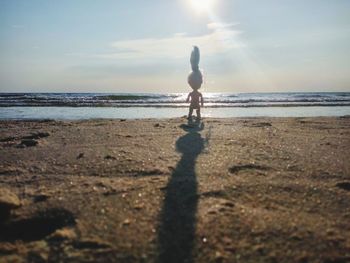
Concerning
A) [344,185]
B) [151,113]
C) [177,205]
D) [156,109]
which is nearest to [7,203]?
[177,205]

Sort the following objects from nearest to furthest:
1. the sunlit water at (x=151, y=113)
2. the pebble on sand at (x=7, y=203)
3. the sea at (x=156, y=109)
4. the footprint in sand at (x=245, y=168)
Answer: the pebble on sand at (x=7, y=203) < the footprint in sand at (x=245, y=168) < the sunlit water at (x=151, y=113) < the sea at (x=156, y=109)

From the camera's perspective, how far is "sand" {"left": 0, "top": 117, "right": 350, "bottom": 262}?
2258mm

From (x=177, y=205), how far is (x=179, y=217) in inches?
8.9

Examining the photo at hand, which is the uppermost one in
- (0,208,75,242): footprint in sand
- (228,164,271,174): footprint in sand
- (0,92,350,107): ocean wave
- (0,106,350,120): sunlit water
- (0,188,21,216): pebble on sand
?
(0,92,350,107): ocean wave

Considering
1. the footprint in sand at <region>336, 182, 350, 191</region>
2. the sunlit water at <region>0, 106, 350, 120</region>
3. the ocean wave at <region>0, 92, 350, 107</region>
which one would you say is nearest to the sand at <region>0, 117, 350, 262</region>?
the footprint in sand at <region>336, 182, 350, 191</region>

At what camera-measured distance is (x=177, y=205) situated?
113 inches

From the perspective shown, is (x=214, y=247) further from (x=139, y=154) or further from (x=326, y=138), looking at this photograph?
(x=326, y=138)

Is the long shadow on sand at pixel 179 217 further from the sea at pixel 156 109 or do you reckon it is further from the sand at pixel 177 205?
the sea at pixel 156 109

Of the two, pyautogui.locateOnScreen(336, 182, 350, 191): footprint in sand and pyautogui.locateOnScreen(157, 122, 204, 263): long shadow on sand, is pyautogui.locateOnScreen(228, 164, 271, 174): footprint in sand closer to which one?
pyautogui.locateOnScreen(157, 122, 204, 263): long shadow on sand

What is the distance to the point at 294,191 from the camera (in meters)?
3.17

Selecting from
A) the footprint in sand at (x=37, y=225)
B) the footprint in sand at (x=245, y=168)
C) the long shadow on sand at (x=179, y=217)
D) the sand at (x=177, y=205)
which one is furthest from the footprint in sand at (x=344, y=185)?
the footprint in sand at (x=37, y=225)

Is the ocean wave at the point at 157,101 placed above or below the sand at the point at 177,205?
above

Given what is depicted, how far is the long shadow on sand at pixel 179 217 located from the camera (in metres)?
2.22

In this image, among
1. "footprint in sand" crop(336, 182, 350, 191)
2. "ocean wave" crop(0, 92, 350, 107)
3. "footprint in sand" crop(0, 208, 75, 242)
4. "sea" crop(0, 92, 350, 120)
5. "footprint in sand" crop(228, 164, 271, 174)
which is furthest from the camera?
"ocean wave" crop(0, 92, 350, 107)
